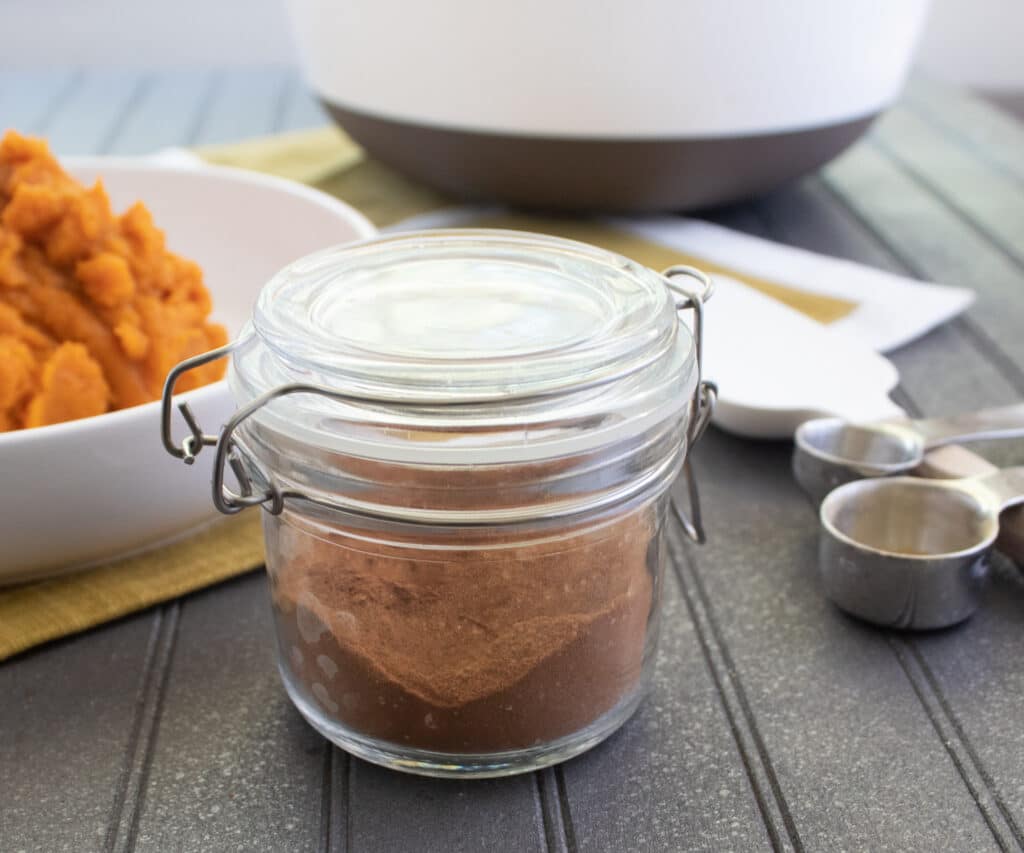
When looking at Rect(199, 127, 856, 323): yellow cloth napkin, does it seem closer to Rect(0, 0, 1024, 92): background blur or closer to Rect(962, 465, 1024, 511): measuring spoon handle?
Rect(962, 465, 1024, 511): measuring spoon handle

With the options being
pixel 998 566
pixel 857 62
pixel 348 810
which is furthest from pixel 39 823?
pixel 857 62

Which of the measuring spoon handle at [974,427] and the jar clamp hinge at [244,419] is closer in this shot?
the jar clamp hinge at [244,419]

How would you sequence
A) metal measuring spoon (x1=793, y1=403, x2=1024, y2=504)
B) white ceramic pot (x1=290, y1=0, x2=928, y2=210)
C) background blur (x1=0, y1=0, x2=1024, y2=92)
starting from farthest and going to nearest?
background blur (x1=0, y1=0, x2=1024, y2=92)
white ceramic pot (x1=290, y1=0, x2=928, y2=210)
metal measuring spoon (x1=793, y1=403, x2=1024, y2=504)

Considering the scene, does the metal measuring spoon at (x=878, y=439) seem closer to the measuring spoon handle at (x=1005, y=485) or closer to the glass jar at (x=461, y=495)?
the measuring spoon handle at (x=1005, y=485)

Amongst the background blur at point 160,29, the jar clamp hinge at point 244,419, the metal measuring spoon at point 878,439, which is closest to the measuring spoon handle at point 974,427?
the metal measuring spoon at point 878,439

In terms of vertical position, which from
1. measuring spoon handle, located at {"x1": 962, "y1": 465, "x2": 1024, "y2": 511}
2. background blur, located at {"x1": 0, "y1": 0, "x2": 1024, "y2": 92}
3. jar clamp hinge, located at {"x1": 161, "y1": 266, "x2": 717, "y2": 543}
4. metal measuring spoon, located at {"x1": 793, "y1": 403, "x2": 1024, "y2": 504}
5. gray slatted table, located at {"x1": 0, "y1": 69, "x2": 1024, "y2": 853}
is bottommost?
background blur, located at {"x1": 0, "y1": 0, "x2": 1024, "y2": 92}

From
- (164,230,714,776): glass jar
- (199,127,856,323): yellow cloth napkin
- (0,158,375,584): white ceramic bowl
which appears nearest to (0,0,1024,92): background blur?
(199,127,856,323): yellow cloth napkin

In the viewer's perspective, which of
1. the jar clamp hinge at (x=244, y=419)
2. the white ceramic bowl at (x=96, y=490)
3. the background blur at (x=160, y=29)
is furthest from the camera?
the background blur at (x=160, y=29)
